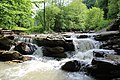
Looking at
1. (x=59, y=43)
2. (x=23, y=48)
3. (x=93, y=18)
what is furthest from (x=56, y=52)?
(x=93, y=18)

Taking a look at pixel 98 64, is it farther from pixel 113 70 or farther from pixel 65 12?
pixel 65 12

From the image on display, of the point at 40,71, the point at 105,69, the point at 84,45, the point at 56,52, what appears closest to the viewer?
the point at 105,69

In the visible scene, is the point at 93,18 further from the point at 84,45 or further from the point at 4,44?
the point at 4,44

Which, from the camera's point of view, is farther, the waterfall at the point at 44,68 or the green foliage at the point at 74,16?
the green foliage at the point at 74,16

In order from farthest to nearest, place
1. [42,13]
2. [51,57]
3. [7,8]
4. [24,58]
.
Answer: [42,13], [51,57], [24,58], [7,8]

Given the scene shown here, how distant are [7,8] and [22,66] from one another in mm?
3690

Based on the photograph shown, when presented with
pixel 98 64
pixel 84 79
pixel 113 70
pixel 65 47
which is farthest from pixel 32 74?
pixel 65 47

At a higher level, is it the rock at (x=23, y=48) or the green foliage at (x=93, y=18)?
the green foliage at (x=93, y=18)

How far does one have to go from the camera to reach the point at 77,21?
3238 cm

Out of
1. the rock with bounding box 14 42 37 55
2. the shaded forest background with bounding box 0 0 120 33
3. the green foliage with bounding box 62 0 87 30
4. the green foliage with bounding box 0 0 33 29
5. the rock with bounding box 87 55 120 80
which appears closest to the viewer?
the rock with bounding box 87 55 120 80

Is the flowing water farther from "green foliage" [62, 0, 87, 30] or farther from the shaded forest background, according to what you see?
"green foliage" [62, 0, 87, 30]

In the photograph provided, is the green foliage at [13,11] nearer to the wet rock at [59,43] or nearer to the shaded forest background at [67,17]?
the wet rock at [59,43]

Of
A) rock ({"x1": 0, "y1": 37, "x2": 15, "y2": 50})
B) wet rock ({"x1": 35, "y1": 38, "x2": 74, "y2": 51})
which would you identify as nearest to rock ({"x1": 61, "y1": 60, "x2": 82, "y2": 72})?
wet rock ({"x1": 35, "y1": 38, "x2": 74, "y2": 51})

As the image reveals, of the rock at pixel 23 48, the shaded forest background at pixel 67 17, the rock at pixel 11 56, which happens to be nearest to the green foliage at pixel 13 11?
the rock at pixel 11 56
